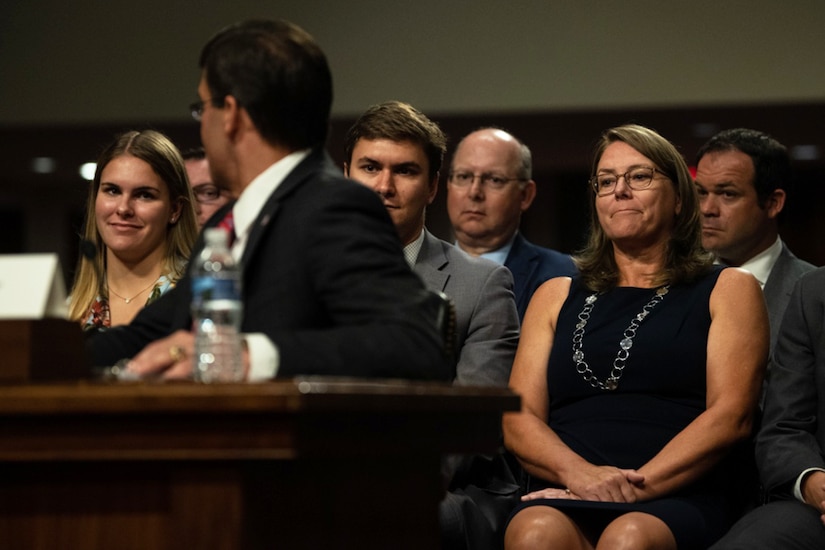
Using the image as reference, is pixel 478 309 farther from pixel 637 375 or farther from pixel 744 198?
pixel 744 198

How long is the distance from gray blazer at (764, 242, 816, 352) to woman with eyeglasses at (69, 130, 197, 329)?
6.12 feet

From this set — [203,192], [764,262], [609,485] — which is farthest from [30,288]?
[764,262]

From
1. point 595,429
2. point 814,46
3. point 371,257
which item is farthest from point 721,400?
point 814,46

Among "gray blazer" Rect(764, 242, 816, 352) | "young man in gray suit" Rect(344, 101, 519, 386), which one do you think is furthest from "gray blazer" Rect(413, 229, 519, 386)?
"gray blazer" Rect(764, 242, 816, 352)

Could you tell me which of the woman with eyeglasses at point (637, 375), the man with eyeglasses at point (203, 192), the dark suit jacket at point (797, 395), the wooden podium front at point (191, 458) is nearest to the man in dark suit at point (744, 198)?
the woman with eyeglasses at point (637, 375)

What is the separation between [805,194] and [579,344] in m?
7.49

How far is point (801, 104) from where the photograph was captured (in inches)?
264

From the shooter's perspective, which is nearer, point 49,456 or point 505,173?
point 49,456

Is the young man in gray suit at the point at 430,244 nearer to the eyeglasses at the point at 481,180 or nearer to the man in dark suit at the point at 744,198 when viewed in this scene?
the eyeglasses at the point at 481,180

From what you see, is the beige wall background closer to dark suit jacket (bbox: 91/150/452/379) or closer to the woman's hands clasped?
the woman's hands clasped

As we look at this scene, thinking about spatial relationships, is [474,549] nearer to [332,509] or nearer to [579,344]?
[579,344]

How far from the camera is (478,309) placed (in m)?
3.41

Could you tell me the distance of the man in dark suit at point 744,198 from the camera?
4336mm

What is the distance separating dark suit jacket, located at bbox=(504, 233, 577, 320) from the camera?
4270 millimetres
